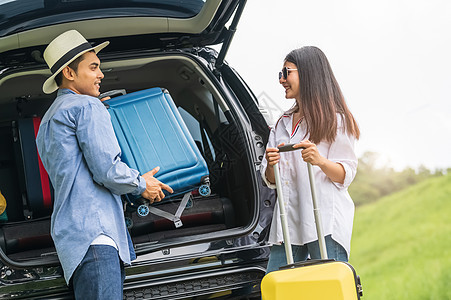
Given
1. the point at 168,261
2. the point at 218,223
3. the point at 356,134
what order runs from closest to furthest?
the point at 356,134 → the point at 168,261 → the point at 218,223

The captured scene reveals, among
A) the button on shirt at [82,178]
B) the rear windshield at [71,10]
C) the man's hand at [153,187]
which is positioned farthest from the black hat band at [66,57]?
the man's hand at [153,187]

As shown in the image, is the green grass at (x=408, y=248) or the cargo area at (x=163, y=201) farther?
the green grass at (x=408, y=248)

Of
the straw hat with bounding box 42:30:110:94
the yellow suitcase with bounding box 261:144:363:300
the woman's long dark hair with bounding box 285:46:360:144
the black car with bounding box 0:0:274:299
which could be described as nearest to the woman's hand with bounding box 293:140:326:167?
the woman's long dark hair with bounding box 285:46:360:144

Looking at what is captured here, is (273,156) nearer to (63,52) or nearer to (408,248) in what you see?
(63,52)

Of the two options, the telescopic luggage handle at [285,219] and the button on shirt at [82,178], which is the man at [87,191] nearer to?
the button on shirt at [82,178]

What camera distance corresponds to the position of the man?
247 centimetres

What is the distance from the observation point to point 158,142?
10.3ft

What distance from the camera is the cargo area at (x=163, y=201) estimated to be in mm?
3340

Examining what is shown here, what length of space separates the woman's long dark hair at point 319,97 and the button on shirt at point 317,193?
0.14 feet

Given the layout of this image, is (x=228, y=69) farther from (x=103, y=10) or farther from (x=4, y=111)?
(x=4, y=111)

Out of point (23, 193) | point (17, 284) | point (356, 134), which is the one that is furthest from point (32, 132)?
point (356, 134)

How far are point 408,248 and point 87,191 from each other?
322 inches

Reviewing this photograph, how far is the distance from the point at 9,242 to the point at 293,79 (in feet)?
5.73

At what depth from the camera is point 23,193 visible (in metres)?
3.84
